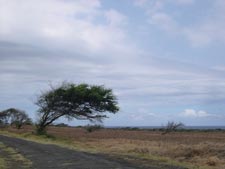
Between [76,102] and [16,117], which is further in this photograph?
[16,117]

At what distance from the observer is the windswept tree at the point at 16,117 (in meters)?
102

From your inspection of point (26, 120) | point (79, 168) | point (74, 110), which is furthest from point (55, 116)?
point (26, 120)

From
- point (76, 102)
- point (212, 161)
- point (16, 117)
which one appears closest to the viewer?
point (212, 161)

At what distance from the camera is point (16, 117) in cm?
10462

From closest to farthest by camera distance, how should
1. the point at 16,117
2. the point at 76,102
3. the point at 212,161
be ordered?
the point at 212,161 < the point at 76,102 < the point at 16,117

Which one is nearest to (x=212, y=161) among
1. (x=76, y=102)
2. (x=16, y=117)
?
(x=76, y=102)

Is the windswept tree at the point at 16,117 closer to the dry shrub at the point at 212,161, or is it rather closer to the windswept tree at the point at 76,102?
the windswept tree at the point at 76,102

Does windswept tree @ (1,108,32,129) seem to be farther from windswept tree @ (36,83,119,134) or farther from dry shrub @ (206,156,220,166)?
dry shrub @ (206,156,220,166)

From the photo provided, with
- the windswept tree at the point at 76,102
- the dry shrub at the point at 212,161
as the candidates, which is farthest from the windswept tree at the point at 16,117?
the dry shrub at the point at 212,161

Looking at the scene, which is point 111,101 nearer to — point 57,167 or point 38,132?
point 38,132

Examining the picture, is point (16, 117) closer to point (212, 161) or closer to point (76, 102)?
point (76, 102)

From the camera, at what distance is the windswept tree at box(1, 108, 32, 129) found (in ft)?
333

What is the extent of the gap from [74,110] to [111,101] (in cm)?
455

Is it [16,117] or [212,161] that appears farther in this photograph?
[16,117]
